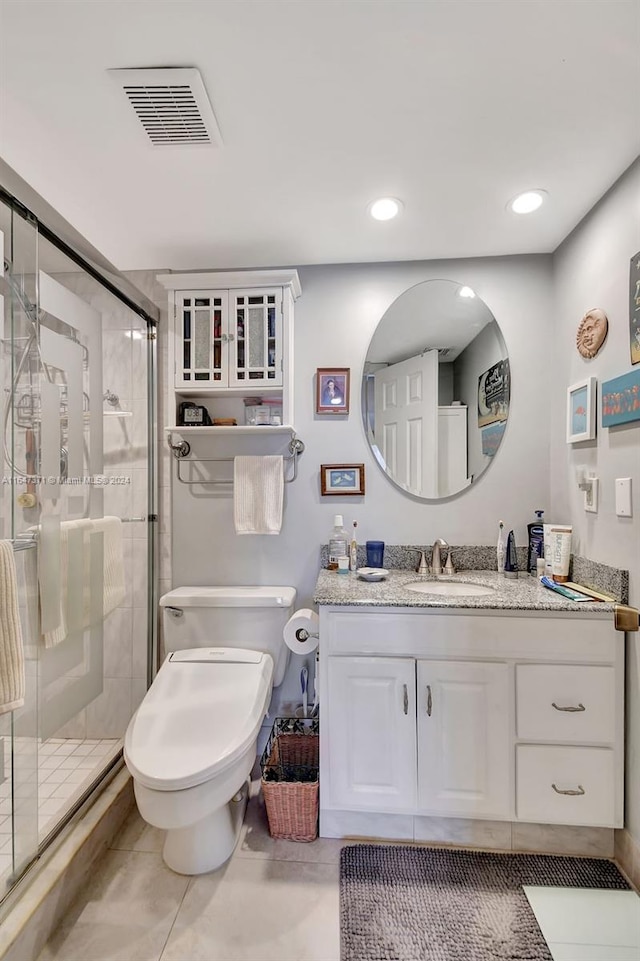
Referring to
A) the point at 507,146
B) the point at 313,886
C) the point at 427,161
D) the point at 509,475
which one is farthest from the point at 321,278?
the point at 313,886

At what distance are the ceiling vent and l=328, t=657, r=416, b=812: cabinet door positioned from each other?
169 centimetres

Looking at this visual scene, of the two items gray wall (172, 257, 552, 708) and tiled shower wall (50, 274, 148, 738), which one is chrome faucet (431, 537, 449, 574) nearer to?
gray wall (172, 257, 552, 708)

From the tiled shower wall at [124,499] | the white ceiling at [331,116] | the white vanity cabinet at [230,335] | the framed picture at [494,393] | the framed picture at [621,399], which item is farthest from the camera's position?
the framed picture at [494,393]

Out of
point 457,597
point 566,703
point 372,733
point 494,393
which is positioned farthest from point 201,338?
point 566,703

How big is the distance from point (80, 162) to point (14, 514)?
1.12m

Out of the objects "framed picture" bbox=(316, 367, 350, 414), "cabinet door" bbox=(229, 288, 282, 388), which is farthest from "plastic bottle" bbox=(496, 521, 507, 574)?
"cabinet door" bbox=(229, 288, 282, 388)

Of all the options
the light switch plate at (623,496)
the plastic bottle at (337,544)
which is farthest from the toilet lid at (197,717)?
the light switch plate at (623,496)

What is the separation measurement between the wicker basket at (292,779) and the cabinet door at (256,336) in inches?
57.4

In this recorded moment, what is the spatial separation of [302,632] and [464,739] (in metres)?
0.66

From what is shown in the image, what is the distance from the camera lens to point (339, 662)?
1.50 metres

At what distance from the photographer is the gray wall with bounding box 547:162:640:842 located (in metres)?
1.38

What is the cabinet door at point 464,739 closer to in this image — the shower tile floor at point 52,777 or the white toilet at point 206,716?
the white toilet at point 206,716

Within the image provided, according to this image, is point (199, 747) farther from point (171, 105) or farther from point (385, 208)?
point (385, 208)

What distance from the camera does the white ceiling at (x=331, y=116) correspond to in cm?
96
